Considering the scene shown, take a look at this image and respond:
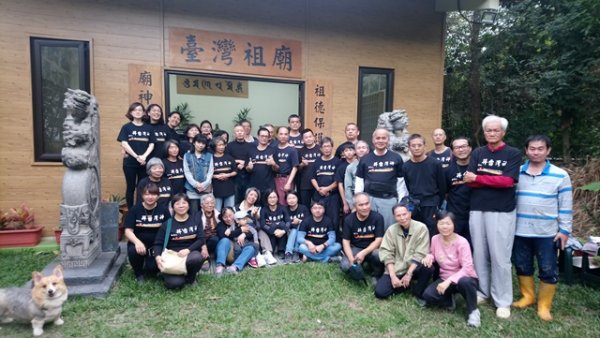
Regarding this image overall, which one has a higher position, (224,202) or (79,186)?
(79,186)

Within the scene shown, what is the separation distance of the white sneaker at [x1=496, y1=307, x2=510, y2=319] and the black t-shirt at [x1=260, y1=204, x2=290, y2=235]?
105 inches

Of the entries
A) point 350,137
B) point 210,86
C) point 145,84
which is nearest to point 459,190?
point 350,137

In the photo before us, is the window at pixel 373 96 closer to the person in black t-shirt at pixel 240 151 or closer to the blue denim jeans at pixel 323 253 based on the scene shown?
Answer: the person in black t-shirt at pixel 240 151

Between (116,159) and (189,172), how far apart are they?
6.69ft

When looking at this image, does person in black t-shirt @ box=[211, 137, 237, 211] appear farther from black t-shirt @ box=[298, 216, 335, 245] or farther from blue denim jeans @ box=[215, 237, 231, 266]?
black t-shirt @ box=[298, 216, 335, 245]

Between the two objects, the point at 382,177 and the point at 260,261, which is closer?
the point at 382,177

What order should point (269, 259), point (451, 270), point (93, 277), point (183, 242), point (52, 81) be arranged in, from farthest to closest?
point (52, 81) < point (269, 259) < point (183, 242) < point (93, 277) < point (451, 270)

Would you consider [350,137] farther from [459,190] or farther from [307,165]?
[459,190]

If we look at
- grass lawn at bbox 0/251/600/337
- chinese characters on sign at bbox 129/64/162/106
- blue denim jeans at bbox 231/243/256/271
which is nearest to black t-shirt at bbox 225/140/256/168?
blue denim jeans at bbox 231/243/256/271

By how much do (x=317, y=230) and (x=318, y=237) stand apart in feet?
0.31

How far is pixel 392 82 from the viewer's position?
791 cm

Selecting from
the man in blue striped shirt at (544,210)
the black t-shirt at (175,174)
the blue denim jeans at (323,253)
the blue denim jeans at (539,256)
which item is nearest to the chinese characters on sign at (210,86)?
the black t-shirt at (175,174)

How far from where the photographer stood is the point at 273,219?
204 inches

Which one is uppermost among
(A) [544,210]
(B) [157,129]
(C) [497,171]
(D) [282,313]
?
(B) [157,129]
